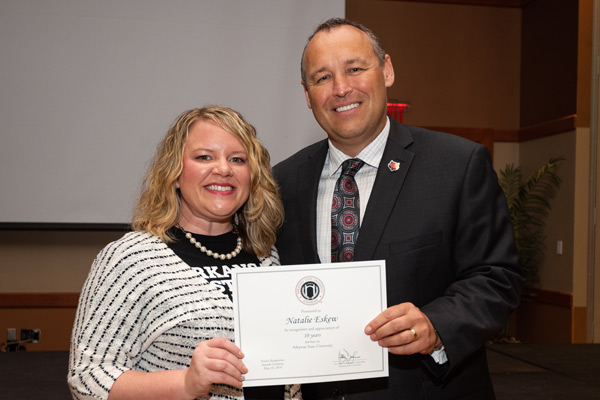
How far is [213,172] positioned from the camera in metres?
1.94

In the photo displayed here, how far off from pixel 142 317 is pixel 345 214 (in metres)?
0.76

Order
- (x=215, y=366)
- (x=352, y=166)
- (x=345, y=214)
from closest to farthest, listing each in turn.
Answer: (x=215, y=366), (x=345, y=214), (x=352, y=166)

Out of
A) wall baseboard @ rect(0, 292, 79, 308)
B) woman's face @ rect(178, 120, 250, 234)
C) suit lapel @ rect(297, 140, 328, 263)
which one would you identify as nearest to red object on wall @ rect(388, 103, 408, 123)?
wall baseboard @ rect(0, 292, 79, 308)

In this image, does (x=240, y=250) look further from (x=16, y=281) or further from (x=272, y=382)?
(x=16, y=281)

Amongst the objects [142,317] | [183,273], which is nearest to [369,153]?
[183,273]

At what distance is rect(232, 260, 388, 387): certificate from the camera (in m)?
1.59

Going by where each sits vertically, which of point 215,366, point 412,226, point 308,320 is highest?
point 412,226

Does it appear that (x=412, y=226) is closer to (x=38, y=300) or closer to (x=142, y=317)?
(x=142, y=317)

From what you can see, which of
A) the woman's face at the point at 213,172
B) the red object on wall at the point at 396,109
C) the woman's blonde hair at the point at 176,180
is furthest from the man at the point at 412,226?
the red object on wall at the point at 396,109

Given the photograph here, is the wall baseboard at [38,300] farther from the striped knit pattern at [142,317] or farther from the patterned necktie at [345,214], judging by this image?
the patterned necktie at [345,214]

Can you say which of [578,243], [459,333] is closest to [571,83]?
[578,243]

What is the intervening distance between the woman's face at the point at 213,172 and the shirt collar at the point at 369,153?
39 centimetres

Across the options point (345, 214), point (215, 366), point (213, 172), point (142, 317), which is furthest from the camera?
point (345, 214)
